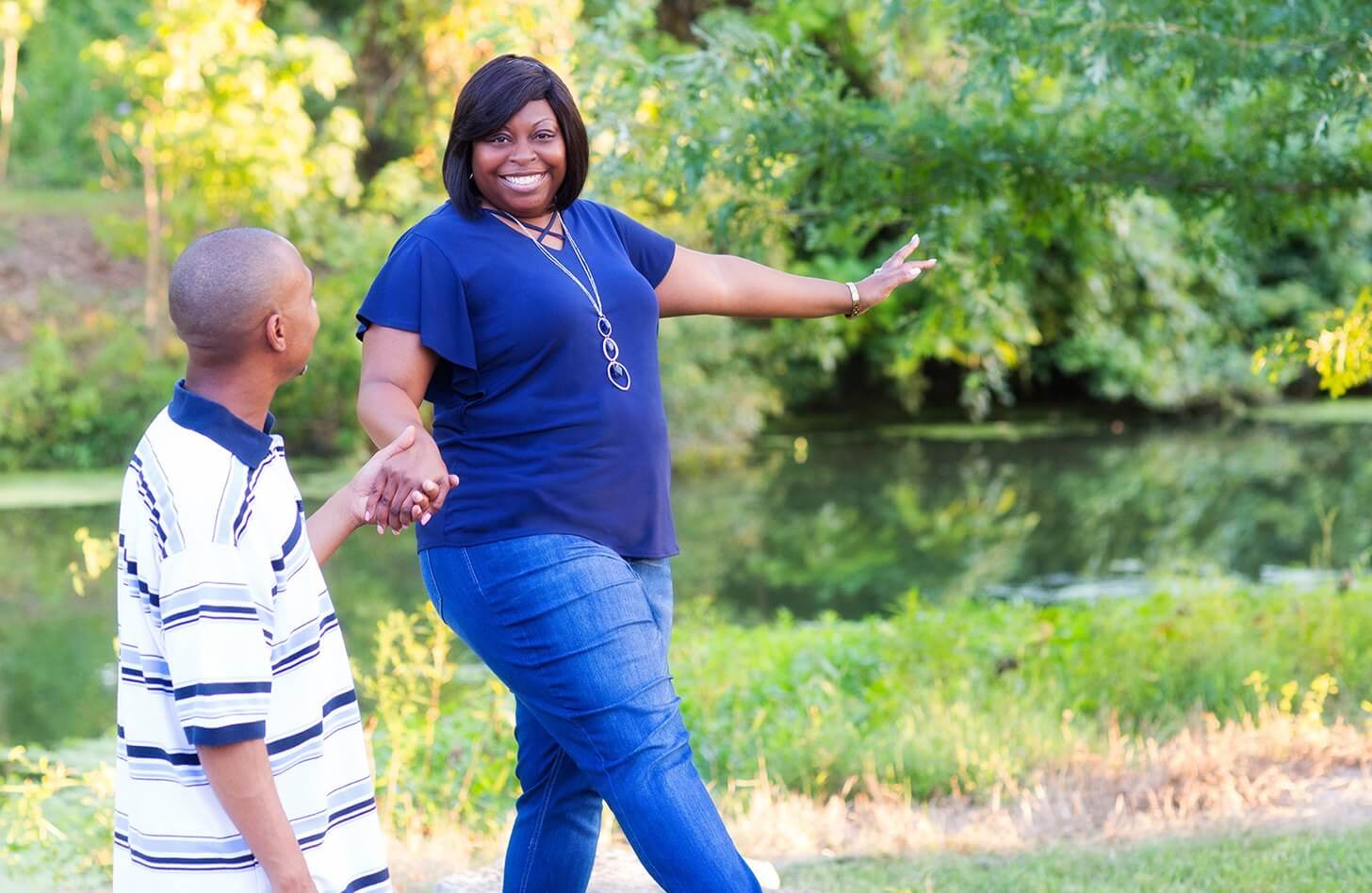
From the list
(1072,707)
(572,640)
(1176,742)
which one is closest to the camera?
(572,640)

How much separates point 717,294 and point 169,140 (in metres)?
12.6

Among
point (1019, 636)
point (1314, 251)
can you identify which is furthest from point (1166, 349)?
point (1019, 636)

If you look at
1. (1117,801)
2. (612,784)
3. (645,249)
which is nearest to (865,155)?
(1117,801)

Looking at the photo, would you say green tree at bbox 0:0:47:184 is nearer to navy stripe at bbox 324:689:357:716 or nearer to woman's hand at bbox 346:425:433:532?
woman's hand at bbox 346:425:433:532

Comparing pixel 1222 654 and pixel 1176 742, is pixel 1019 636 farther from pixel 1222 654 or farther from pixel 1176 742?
Result: pixel 1176 742

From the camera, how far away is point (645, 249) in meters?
2.82

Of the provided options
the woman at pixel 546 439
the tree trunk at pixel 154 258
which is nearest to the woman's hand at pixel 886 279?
the woman at pixel 546 439

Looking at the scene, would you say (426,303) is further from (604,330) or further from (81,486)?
(81,486)

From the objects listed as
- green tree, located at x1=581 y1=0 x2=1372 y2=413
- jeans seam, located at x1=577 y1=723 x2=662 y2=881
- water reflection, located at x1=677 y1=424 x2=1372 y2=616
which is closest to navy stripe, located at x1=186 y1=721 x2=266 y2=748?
jeans seam, located at x1=577 y1=723 x2=662 y2=881

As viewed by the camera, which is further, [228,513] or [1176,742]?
[1176,742]

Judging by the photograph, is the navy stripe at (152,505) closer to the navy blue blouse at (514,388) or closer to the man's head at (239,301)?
the man's head at (239,301)

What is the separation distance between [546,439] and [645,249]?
0.49m

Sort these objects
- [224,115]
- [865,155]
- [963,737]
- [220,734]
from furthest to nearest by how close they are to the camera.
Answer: [224,115] < [963,737] < [865,155] < [220,734]

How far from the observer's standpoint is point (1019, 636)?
6.83 meters
